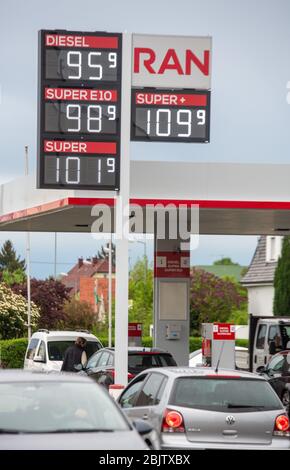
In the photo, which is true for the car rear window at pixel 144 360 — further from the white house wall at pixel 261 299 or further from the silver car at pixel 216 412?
the white house wall at pixel 261 299

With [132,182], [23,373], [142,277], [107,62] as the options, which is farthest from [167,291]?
[142,277]

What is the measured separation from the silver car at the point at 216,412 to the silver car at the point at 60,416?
2.33m

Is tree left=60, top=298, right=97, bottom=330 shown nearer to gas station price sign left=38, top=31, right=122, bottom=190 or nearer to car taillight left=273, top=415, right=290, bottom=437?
gas station price sign left=38, top=31, right=122, bottom=190

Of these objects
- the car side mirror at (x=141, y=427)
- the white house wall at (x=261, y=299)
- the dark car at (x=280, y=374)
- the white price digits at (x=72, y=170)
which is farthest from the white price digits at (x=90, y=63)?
the white house wall at (x=261, y=299)

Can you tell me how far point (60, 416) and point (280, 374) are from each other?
43.3ft

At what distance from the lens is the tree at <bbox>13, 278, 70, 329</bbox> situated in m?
53.6

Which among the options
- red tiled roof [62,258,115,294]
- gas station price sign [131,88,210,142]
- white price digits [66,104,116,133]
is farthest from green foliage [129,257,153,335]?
white price digits [66,104,116,133]

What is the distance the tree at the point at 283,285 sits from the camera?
51.9 metres

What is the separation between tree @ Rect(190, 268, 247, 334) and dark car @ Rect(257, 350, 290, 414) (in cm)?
3568

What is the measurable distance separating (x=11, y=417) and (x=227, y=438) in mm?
3633

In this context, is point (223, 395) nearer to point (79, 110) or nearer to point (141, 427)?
point (141, 427)

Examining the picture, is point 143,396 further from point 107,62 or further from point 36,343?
point 36,343

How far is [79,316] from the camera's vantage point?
60.2m

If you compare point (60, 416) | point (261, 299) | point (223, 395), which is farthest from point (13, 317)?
point (60, 416)
